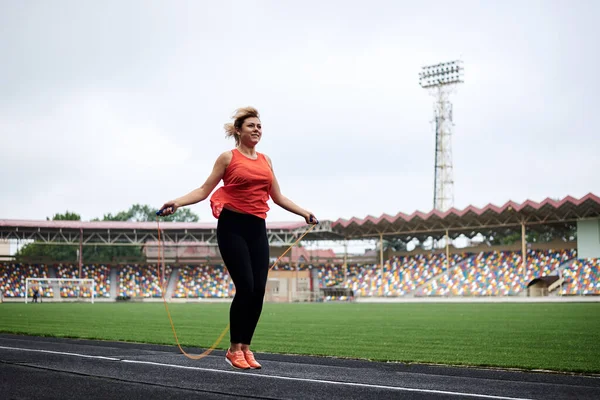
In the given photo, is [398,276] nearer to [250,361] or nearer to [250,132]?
[250,361]

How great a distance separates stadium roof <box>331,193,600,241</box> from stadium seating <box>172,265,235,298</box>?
12.5 meters

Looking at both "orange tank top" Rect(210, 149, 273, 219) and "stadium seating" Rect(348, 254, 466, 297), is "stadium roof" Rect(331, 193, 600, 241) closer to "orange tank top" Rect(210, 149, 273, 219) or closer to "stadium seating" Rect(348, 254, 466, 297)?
"stadium seating" Rect(348, 254, 466, 297)

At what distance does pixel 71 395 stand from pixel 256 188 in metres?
2.24

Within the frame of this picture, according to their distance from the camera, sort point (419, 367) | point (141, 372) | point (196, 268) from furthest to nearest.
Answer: point (196, 268), point (419, 367), point (141, 372)

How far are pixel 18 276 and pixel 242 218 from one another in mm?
59688

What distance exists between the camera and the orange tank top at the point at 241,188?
18.3 ft

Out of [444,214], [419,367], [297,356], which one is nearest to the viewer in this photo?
[419,367]

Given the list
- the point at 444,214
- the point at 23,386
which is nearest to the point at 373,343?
the point at 23,386

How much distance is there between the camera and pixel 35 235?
61.7 metres

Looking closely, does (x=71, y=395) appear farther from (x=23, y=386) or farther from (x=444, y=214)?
(x=444, y=214)

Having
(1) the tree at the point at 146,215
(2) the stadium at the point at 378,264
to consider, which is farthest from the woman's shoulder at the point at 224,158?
(1) the tree at the point at 146,215

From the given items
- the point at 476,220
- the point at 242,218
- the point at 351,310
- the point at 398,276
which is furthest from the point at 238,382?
the point at 398,276

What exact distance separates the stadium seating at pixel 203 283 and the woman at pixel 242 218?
55848 mm

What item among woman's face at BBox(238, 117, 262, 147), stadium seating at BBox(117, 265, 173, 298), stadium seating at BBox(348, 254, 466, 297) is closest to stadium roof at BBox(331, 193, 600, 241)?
stadium seating at BBox(348, 254, 466, 297)
